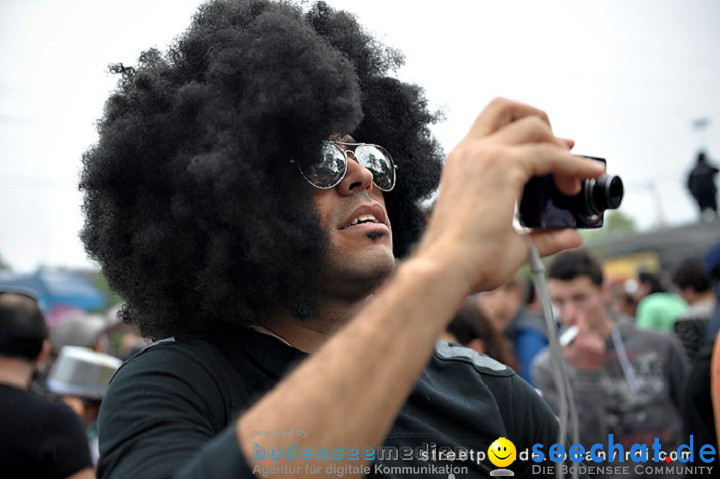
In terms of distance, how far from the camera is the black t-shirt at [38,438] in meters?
3.14

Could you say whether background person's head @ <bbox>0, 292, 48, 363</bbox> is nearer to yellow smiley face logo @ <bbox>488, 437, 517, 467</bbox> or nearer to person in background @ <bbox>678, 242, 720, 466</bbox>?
yellow smiley face logo @ <bbox>488, 437, 517, 467</bbox>

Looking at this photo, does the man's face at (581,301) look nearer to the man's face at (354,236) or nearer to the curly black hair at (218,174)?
the man's face at (354,236)

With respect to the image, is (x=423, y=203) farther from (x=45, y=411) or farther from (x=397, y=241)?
(x=45, y=411)

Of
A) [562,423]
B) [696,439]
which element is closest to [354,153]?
[562,423]

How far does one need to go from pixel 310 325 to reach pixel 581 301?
332 centimetres

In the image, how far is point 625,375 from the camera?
450 cm

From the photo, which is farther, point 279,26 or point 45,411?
point 45,411

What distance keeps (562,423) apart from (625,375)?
125 inches

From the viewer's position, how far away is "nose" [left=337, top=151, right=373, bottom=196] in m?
2.11

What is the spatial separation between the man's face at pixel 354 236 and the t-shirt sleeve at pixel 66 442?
6.17 feet

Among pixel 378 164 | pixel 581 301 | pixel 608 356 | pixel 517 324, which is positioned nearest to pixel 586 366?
pixel 608 356

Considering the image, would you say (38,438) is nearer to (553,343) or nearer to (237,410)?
(237,410)

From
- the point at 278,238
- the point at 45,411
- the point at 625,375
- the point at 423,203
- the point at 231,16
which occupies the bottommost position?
the point at 45,411

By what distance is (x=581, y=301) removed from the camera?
4965mm
